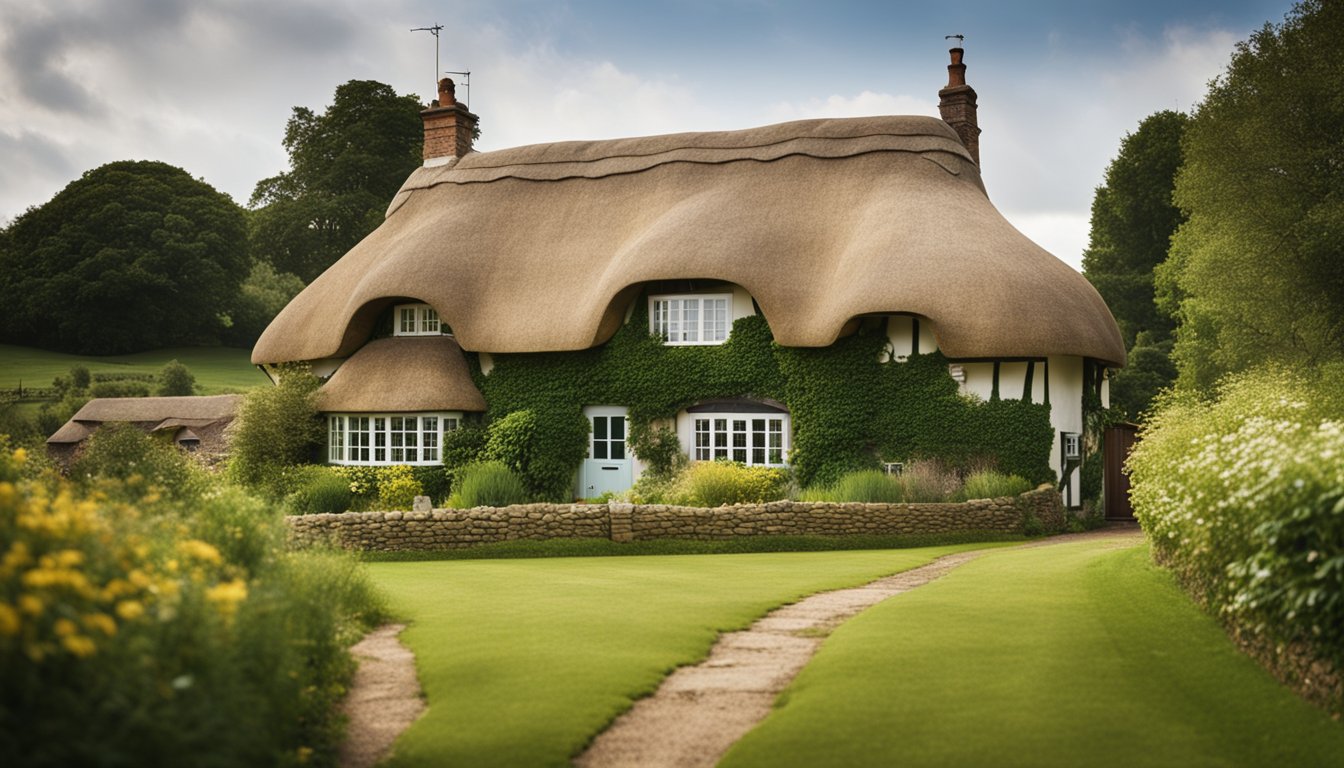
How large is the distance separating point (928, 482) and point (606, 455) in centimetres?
702

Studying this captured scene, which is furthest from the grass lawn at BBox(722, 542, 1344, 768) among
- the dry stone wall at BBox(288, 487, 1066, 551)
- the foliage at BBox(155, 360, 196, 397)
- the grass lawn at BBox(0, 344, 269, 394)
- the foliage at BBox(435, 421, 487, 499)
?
the grass lawn at BBox(0, 344, 269, 394)

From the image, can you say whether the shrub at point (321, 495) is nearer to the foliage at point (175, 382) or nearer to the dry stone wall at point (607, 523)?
the dry stone wall at point (607, 523)

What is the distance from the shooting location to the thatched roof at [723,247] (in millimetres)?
20578

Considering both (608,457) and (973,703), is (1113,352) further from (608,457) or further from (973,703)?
(973,703)

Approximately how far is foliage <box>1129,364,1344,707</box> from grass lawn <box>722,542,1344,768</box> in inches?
18.9

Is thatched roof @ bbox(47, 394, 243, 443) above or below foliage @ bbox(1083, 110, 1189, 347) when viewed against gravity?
below

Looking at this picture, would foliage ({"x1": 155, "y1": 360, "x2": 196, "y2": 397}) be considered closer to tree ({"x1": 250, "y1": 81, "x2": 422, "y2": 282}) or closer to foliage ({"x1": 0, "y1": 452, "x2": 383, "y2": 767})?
tree ({"x1": 250, "y1": 81, "x2": 422, "y2": 282})

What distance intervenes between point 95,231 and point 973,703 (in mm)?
55140

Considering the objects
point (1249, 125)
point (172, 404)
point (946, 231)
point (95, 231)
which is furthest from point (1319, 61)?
point (95, 231)

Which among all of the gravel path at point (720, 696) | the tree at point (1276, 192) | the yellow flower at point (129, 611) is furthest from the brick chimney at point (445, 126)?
the yellow flower at point (129, 611)

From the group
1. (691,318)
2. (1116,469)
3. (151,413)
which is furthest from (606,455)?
(151,413)

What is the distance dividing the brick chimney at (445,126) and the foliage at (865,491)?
14328 mm

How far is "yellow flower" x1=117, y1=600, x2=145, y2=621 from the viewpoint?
171 inches

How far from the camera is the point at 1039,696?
7.44m
